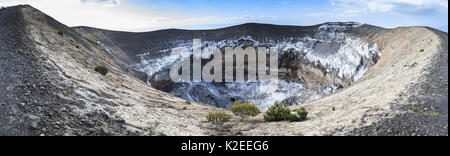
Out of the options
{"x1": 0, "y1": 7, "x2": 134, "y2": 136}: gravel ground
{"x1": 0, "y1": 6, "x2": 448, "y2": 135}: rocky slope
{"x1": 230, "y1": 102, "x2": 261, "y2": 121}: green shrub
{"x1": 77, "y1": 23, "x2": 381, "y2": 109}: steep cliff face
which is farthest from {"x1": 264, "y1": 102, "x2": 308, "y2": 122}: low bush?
{"x1": 77, "y1": 23, "x2": 381, "y2": 109}: steep cliff face

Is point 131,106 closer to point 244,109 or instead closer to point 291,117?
point 244,109

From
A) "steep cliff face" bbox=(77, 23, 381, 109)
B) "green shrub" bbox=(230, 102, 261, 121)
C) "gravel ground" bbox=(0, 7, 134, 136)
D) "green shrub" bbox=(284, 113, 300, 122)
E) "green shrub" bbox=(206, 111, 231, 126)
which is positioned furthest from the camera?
"steep cliff face" bbox=(77, 23, 381, 109)

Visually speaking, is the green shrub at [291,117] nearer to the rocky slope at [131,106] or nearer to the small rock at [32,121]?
the rocky slope at [131,106]

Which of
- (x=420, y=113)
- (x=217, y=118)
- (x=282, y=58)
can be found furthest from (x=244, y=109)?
(x=282, y=58)

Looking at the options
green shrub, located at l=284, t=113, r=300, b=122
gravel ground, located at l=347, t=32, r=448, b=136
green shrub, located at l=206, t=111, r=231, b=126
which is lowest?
green shrub, located at l=206, t=111, r=231, b=126

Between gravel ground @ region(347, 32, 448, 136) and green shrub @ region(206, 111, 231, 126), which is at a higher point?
gravel ground @ region(347, 32, 448, 136)

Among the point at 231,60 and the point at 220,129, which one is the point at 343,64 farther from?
the point at 220,129

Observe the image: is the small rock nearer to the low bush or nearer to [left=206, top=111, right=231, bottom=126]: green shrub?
[left=206, top=111, right=231, bottom=126]: green shrub

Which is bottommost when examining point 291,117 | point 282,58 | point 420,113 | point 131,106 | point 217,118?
point 217,118
